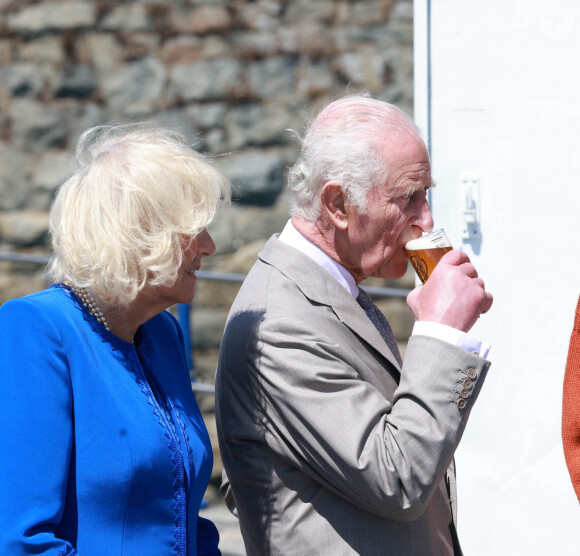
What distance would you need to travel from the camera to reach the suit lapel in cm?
194

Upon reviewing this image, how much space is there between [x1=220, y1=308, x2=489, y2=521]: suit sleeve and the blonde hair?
25 centimetres

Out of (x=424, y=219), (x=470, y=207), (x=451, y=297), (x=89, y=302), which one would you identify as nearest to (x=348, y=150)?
(x=424, y=219)

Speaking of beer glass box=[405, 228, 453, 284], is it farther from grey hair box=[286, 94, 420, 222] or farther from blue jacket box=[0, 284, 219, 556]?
blue jacket box=[0, 284, 219, 556]

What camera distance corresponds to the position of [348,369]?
1811 millimetres

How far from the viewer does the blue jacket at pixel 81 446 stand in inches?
61.9

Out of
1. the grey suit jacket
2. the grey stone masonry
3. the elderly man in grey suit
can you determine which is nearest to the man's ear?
the elderly man in grey suit

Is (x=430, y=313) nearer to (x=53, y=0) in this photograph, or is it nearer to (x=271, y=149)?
(x=271, y=149)

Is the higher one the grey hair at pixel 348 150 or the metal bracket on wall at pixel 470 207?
the grey hair at pixel 348 150

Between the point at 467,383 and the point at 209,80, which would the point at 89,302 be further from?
the point at 209,80

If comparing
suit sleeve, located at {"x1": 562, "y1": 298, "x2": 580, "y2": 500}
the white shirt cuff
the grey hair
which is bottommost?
suit sleeve, located at {"x1": 562, "y1": 298, "x2": 580, "y2": 500}

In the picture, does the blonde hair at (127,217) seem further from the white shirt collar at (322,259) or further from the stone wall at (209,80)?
the stone wall at (209,80)

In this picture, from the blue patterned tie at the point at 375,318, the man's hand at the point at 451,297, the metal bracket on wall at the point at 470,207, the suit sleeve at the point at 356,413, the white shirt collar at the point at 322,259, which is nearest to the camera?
the suit sleeve at the point at 356,413

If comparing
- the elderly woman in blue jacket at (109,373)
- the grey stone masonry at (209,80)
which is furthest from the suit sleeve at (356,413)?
the grey stone masonry at (209,80)

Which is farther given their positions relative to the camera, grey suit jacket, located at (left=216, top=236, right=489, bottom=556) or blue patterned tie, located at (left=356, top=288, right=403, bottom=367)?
blue patterned tie, located at (left=356, top=288, right=403, bottom=367)
